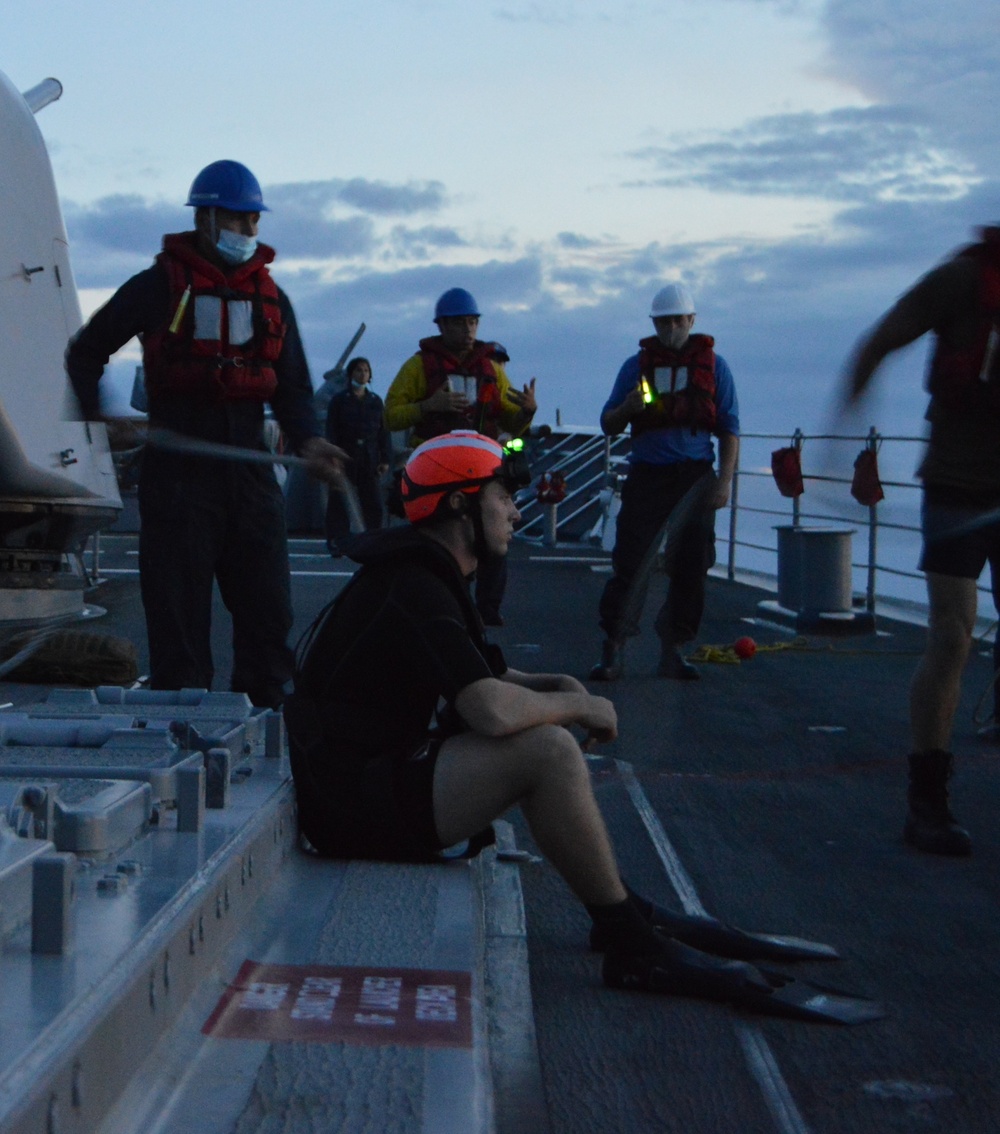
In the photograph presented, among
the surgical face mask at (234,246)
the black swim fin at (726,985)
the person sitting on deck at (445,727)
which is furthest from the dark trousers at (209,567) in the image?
the black swim fin at (726,985)

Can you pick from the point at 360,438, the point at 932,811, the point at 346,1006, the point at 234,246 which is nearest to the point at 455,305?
the point at 234,246

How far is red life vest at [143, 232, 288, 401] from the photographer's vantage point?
566 cm

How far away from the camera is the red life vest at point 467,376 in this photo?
8.96 metres

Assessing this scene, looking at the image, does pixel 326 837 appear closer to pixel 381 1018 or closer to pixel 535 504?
pixel 381 1018

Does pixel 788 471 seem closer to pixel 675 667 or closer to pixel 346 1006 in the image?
pixel 675 667

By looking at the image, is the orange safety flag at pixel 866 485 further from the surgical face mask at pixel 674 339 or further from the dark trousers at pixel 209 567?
the dark trousers at pixel 209 567

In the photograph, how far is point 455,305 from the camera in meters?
9.34

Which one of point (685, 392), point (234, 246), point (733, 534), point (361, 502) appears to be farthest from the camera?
point (361, 502)

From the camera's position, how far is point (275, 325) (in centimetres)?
584

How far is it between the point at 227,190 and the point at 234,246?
0.62 feet

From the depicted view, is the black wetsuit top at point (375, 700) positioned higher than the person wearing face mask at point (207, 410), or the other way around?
the person wearing face mask at point (207, 410)

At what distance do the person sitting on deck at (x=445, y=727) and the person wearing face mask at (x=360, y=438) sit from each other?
14.5 m

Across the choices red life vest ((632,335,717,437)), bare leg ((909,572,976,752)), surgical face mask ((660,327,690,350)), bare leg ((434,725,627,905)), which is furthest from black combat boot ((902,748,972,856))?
surgical face mask ((660,327,690,350))

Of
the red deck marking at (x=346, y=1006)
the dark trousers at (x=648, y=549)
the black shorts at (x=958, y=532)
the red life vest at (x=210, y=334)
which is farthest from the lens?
the dark trousers at (x=648, y=549)
